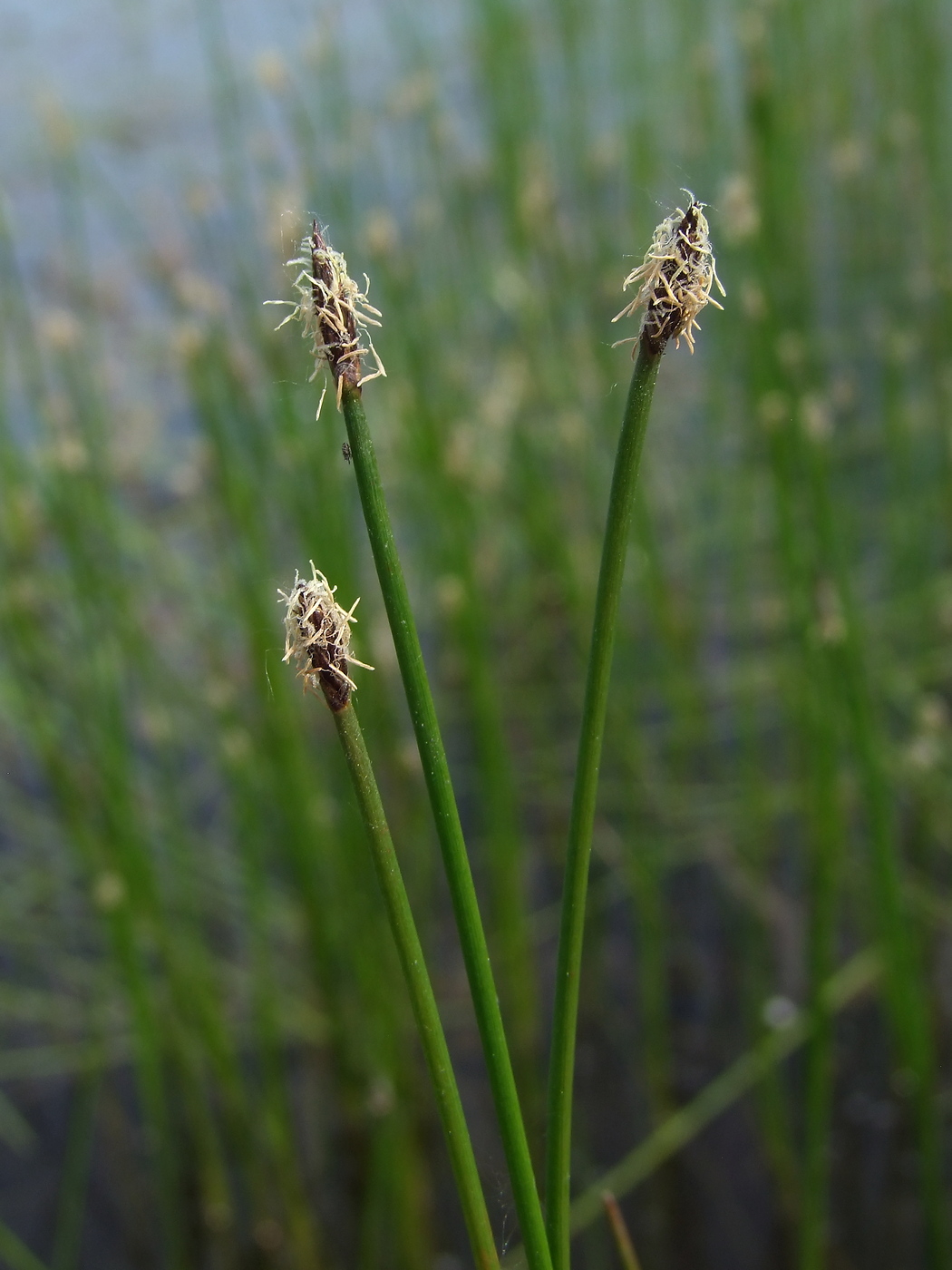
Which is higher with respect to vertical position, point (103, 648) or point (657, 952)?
point (103, 648)

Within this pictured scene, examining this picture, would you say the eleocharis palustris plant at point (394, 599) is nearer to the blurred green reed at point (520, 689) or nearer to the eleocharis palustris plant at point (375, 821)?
the eleocharis palustris plant at point (375, 821)

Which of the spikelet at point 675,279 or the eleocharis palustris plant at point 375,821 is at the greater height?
the spikelet at point 675,279

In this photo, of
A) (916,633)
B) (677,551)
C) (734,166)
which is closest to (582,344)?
(677,551)

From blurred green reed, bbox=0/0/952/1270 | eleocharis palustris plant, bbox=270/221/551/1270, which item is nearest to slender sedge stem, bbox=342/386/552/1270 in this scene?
eleocharis palustris plant, bbox=270/221/551/1270

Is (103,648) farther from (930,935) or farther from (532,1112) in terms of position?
(930,935)

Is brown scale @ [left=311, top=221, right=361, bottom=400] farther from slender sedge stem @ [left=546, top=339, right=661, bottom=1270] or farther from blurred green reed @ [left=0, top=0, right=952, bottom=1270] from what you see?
blurred green reed @ [left=0, top=0, right=952, bottom=1270]

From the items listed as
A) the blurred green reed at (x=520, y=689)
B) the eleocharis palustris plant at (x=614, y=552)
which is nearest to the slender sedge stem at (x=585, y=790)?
the eleocharis palustris plant at (x=614, y=552)

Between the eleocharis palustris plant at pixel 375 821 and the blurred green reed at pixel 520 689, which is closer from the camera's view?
the eleocharis palustris plant at pixel 375 821

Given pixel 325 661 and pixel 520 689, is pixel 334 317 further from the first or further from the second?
pixel 520 689
